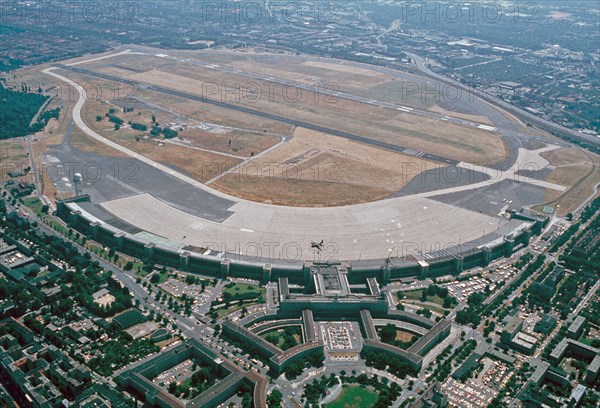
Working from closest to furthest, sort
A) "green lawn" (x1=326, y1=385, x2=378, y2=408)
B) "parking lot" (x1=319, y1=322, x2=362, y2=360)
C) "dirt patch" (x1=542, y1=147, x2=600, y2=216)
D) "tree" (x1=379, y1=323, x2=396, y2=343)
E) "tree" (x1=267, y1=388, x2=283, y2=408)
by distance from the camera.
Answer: "tree" (x1=267, y1=388, x2=283, y2=408) < "green lawn" (x1=326, y1=385, x2=378, y2=408) < "parking lot" (x1=319, y1=322, x2=362, y2=360) < "tree" (x1=379, y1=323, x2=396, y2=343) < "dirt patch" (x1=542, y1=147, x2=600, y2=216)

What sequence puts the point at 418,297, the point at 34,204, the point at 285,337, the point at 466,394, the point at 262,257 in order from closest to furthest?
the point at 466,394
the point at 285,337
the point at 418,297
the point at 262,257
the point at 34,204

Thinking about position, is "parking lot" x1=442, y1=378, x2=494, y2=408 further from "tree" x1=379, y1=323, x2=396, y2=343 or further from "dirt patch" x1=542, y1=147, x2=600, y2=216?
"dirt patch" x1=542, y1=147, x2=600, y2=216

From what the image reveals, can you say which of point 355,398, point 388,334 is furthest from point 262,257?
point 355,398

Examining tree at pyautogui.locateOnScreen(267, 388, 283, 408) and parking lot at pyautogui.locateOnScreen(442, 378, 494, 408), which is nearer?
tree at pyautogui.locateOnScreen(267, 388, 283, 408)

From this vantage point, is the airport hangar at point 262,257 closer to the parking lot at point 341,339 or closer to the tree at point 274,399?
the parking lot at point 341,339

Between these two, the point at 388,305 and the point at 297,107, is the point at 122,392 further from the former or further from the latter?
the point at 297,107

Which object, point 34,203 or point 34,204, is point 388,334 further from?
point 34,203

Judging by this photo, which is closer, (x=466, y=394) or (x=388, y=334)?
(x=466, y=394)

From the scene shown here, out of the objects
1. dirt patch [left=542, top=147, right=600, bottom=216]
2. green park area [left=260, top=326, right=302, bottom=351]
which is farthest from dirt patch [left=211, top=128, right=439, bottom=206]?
green park area [left=260, top=326, right=302, bottom=351]
